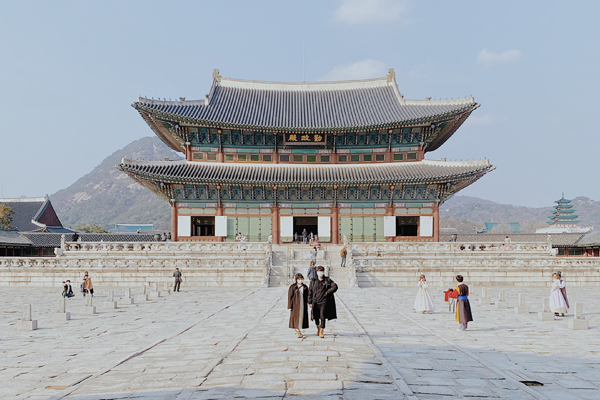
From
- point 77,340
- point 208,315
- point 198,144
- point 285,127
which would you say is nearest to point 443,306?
point 208,315

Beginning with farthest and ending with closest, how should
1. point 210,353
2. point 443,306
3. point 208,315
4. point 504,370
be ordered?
point 443,306
point 208,315
point 210,353
point 504,370

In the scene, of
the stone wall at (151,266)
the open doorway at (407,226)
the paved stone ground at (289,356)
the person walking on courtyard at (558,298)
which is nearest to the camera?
the paved stone ground at (289,356)

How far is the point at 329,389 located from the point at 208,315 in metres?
10.2

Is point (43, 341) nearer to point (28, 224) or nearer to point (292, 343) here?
point (292, 343)

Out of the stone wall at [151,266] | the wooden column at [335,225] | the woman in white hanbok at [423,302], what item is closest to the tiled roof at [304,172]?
the wooden column at [335,225]

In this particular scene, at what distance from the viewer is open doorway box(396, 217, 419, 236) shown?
1657 inches

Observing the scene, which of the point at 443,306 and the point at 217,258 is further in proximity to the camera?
the point at 217,258

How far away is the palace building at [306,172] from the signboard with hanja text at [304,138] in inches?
3.3

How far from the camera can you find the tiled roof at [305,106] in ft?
134

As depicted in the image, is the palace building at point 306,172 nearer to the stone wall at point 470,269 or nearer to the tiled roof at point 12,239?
the stone wall at point 470,269

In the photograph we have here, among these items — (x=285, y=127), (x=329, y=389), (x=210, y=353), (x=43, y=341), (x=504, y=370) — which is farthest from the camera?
(x=285, y=127)

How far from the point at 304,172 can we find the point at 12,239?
27.5 metres

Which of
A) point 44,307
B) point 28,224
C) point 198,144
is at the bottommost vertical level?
point 44,307

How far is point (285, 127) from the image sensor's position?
41.4 meters
